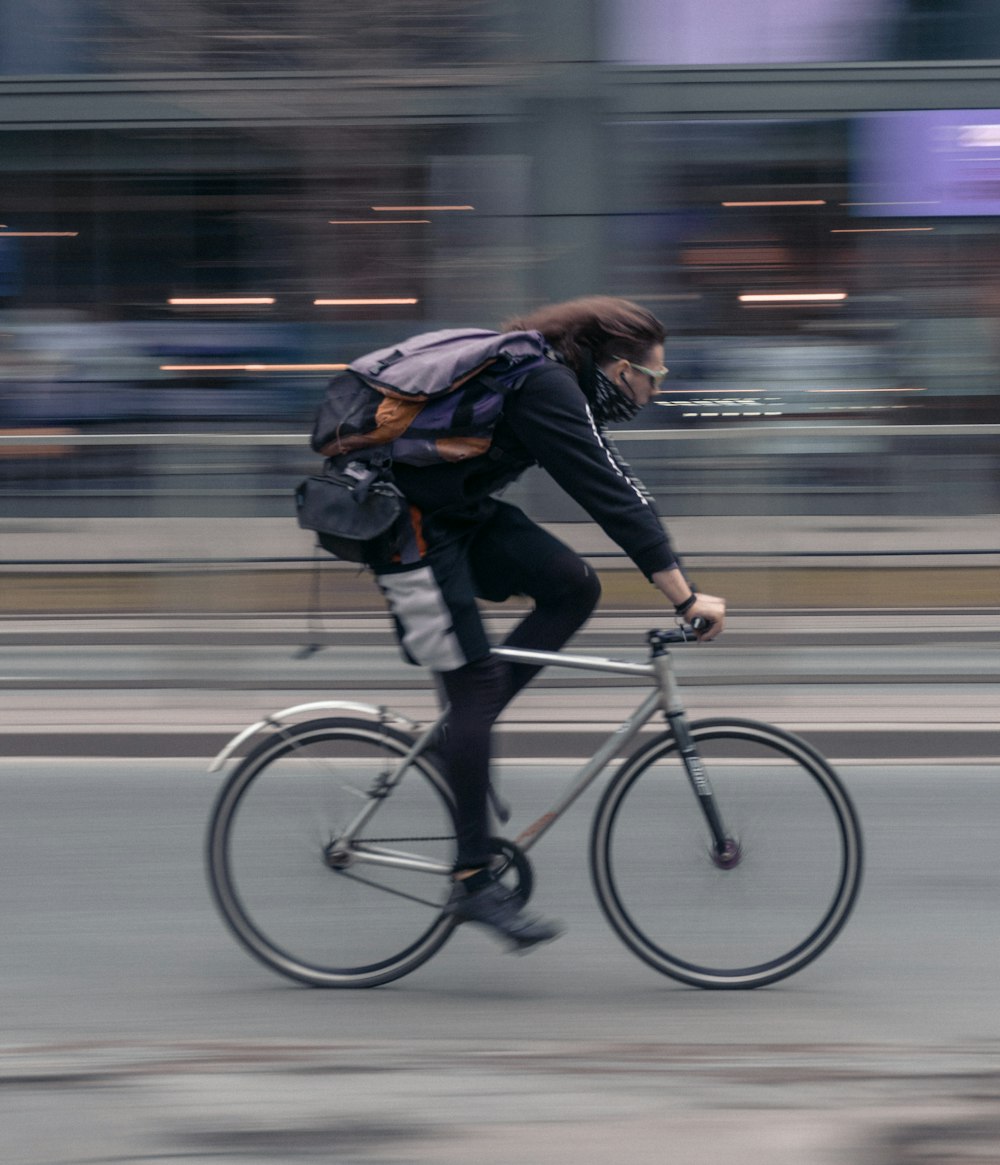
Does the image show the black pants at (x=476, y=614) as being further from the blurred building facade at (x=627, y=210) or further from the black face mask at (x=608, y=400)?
the blurred building facade at (x=627, y=210)

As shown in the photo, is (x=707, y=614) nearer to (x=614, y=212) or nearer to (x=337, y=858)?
(x=337, y=858)

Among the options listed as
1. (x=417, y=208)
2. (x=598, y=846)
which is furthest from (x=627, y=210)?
(x=598, y=846)

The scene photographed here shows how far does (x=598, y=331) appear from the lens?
12.8 feet

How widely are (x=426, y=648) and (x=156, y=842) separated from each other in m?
1.88

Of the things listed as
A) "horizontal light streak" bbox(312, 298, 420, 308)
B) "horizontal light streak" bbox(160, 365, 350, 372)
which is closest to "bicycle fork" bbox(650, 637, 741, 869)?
"horizontal light streak" bbox(312, 298, 420, 308)

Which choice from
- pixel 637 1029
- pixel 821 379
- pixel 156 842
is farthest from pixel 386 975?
pixel 821 379

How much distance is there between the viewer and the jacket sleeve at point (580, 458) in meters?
3.77

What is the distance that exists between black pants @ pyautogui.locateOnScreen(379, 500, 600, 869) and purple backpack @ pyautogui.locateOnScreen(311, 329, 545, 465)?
0.22m

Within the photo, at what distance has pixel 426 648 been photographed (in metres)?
3.91

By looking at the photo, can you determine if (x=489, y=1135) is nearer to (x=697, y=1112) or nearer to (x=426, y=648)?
(x=697, y=1112)

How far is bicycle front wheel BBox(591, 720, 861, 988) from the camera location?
400 centimetres

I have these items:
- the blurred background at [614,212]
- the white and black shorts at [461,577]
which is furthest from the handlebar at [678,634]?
the blurred background at [614,212]

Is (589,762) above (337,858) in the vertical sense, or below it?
above

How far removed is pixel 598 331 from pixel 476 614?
704mm
